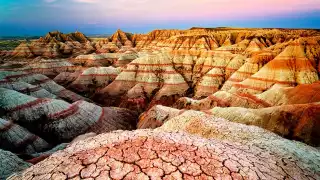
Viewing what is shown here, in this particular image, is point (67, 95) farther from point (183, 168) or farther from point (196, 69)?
point (183, 168)

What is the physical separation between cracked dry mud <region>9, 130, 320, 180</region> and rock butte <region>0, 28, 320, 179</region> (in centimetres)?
3

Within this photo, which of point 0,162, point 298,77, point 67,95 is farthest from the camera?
point 67,95

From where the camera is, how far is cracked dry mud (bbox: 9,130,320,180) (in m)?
4.91

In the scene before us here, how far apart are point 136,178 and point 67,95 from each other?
5175cm

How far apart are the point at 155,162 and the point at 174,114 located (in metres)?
24.3

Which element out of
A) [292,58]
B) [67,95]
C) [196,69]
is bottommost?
[67,95]

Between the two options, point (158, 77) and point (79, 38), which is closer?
point (158, 77)

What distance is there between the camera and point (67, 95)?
51.9 meters

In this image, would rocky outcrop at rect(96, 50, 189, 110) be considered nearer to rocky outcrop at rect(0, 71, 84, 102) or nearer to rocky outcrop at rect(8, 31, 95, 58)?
rocky outcrop at rect(0, 71, 84, 102)

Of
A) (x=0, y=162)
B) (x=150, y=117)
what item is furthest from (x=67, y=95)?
(x=0, y=162)

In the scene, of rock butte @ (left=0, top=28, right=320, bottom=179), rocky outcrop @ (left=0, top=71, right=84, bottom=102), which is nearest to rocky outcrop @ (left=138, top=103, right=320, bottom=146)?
rock butte @ (left=0, top=28, right=320, bottom=179)

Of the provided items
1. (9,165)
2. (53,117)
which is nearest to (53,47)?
(53,117)

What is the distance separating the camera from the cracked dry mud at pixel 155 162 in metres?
4.91

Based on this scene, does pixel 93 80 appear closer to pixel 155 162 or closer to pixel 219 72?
pixel 219 72
